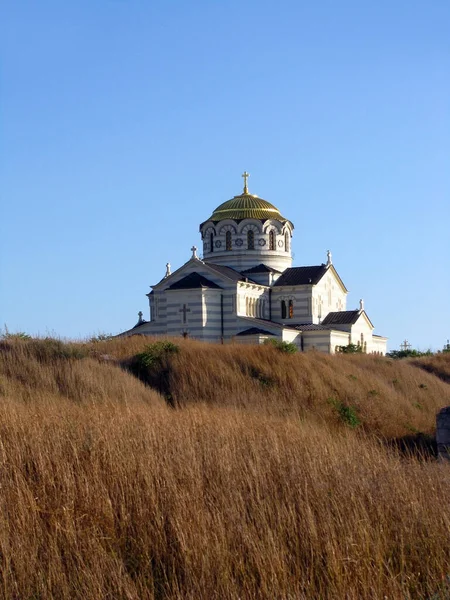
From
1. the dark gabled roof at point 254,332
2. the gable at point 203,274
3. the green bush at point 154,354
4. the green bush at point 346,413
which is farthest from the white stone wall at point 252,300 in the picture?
the green bush at point 346,413

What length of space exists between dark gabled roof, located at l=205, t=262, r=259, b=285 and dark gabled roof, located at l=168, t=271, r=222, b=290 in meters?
0.86

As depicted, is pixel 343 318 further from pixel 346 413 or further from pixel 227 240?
pixel 346 413

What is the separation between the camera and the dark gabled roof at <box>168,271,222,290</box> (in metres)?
53.1

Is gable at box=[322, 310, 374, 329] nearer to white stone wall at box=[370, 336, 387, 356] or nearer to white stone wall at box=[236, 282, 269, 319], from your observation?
white stone wall at box=[370, 336, 387, 356]

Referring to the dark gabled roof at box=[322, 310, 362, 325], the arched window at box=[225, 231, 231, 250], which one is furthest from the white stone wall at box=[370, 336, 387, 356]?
the arched window at box=[225, 231, 231, 250]

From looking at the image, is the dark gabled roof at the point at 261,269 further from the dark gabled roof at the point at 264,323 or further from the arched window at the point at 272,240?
the dark gabled roof at the point at 264,323

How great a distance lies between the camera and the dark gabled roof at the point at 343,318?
57.1 m

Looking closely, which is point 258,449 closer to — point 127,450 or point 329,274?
point 127,450

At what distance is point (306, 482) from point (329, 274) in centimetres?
4880

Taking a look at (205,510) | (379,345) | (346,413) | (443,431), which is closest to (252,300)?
(379,345)

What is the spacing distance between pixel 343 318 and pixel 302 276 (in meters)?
3.56

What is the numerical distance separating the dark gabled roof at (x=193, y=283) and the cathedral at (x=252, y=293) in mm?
56

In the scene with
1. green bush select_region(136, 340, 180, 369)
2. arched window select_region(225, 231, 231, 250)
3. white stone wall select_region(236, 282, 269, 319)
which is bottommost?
green bush select_region(136, 340, 180, 369)

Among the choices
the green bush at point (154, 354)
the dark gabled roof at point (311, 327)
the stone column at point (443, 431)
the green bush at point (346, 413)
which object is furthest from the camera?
the dark gabled roof at point (311, 327)
